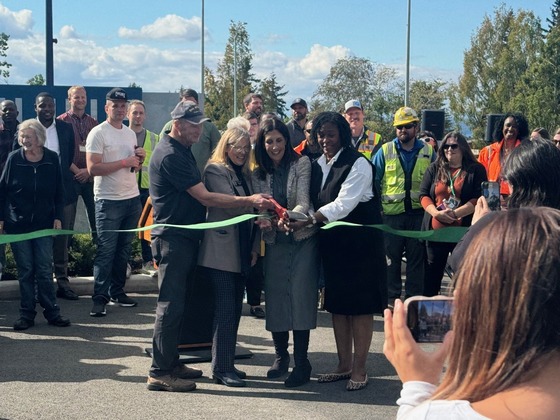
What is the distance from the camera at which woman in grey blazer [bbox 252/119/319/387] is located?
6.56 metres

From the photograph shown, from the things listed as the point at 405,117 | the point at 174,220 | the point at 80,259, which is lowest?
the point at 80,259

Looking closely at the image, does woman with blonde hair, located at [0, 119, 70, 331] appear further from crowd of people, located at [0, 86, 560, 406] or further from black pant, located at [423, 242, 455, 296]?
black pant, located at [423, 242, 455, 296]

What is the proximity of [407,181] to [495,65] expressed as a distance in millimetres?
75221

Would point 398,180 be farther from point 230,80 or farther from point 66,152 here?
point 230,80

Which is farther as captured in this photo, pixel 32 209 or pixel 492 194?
pixel 32 209

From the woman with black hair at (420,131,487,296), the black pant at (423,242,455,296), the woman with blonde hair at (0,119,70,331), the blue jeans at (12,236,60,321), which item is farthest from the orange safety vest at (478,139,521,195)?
the blue jeans at (12,236,60,321)

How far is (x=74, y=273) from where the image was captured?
10695mm

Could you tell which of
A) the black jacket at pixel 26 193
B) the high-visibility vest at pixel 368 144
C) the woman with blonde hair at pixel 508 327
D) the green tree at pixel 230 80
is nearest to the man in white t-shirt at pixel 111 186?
the black jacket at pixel 26 193

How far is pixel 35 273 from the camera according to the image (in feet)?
27.8

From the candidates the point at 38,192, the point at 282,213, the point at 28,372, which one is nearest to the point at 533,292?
the point at 282,213

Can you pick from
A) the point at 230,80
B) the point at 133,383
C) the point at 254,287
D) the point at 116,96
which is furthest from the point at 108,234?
the point at 230,80

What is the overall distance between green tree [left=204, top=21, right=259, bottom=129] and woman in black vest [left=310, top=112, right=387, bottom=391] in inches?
2153

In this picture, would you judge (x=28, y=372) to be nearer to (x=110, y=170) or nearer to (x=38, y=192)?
(x=38, y=192)

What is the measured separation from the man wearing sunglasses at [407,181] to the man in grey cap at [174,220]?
282 centimetres
